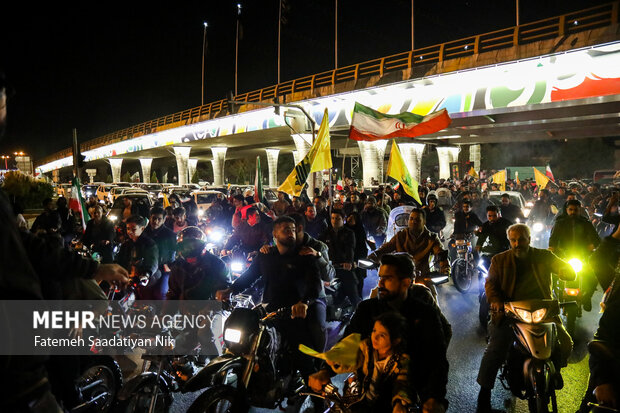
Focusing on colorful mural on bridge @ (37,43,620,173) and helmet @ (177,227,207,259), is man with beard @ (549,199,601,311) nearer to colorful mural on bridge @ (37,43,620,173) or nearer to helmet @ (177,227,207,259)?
helmet @ (177,227,207,259)

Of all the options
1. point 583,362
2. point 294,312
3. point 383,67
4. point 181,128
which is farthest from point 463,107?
point 181,128

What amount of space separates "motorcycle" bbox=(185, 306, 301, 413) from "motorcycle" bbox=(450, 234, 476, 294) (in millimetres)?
6342

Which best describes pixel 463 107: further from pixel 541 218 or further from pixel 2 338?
pixel 2 338

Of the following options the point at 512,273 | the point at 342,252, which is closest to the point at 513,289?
the point at 512,273

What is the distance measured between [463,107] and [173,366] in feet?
63.6

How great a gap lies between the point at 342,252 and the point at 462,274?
325 centimetres

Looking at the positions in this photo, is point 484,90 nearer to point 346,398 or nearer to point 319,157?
point 319,157

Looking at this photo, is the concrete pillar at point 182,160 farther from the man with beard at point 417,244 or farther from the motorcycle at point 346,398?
the motorcycle at point 346,398

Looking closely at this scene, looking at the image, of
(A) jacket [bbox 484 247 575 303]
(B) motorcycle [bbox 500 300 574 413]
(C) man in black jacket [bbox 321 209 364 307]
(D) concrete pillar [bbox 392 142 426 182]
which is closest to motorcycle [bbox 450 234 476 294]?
(C) man in black jacket [bbox 321 209 364 307]

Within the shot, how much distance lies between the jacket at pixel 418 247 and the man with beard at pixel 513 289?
4.23 ft

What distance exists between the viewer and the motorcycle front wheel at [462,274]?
30.9ft

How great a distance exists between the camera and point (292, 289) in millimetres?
4355

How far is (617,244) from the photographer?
477 cm

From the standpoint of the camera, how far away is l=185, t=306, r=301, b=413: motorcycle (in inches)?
136
